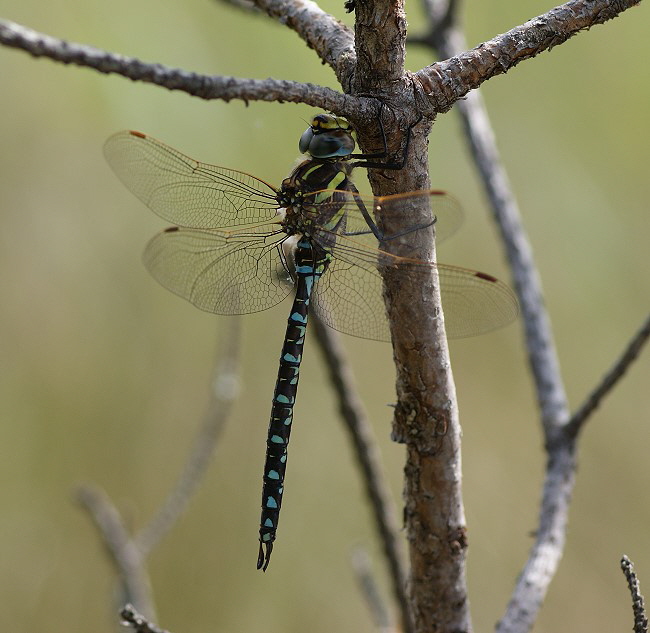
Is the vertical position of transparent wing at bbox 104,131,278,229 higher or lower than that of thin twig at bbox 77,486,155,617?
higher

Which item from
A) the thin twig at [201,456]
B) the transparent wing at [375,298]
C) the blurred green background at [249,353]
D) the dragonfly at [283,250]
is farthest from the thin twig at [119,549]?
the blurred green background at [249,353]

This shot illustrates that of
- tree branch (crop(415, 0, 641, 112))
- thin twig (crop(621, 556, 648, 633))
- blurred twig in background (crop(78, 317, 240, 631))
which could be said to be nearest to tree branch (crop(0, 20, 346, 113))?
tree branch (crop(415, 0, 641, 112))

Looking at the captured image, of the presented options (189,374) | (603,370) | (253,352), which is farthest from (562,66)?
Answer: (189,374)

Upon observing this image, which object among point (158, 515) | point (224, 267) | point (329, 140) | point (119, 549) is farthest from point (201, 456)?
point (329, 140)

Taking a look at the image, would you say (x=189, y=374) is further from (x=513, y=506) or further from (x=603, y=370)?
(x=603, y=370)

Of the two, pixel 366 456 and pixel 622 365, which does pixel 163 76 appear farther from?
pixel 366 456

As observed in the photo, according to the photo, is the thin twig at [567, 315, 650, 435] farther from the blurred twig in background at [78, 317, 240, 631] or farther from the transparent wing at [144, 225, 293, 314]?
the blurred twig in background at [78, 317, 240, 631]
